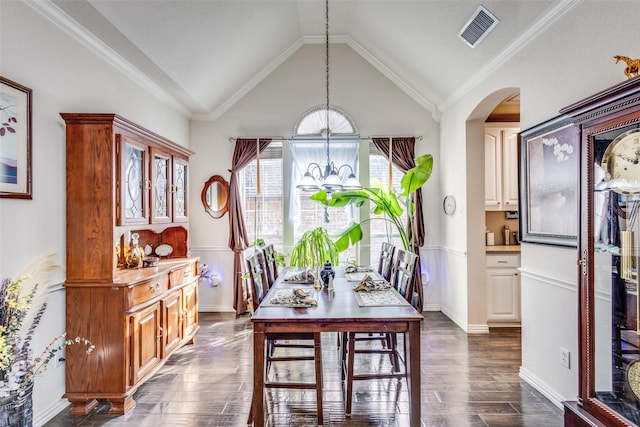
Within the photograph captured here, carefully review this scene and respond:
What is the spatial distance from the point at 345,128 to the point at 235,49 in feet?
6.40

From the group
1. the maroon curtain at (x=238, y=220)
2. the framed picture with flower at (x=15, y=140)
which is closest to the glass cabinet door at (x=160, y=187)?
the framed picture with flower at (x=15, y=140)

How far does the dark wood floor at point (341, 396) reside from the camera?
252 cm

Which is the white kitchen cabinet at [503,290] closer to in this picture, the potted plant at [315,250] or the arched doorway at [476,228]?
the arched doorway at [476,228]

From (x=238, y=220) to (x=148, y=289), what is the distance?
2236mm

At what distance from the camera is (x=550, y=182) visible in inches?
110

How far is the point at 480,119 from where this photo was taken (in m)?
4.29

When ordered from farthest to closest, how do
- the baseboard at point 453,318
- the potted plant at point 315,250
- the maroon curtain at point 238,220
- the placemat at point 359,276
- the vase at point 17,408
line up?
the maroon curtain at point 238,220 → the potted plant at point 315,250 → the baseboard at point 453,318 → the placemat at point 359,276 → the vase at point 17,408

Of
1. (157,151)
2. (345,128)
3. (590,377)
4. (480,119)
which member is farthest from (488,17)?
(157,151)

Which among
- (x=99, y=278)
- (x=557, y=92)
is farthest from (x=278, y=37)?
(x=99, y=278)

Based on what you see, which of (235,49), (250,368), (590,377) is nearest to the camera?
(590,377)

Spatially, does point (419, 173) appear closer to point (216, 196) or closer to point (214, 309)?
point (216, 196)

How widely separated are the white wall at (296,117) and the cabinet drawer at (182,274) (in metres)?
1.23

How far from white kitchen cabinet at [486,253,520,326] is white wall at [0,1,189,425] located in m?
4.48

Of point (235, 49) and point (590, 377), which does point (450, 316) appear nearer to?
point (590, 377)
